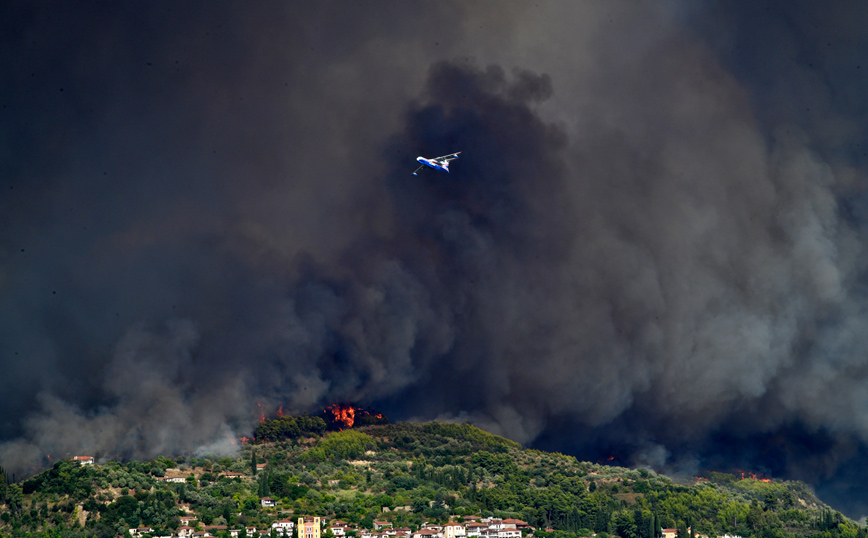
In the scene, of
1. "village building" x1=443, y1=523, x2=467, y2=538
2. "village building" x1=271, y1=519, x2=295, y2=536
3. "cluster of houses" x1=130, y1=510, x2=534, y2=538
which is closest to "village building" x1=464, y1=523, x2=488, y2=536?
"cluster of houses" x1=130, y1=510, x2=534, y2=538

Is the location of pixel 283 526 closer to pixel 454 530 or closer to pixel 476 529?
pixel 454 530

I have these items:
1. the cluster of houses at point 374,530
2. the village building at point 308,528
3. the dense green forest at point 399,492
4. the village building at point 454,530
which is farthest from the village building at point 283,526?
the village building at point 454,530

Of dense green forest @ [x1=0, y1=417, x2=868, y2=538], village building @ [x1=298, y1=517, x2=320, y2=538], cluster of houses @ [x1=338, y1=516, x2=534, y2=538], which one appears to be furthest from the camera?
cluster of houses @ [x1=338, y1=516, x2=534, y2=538]

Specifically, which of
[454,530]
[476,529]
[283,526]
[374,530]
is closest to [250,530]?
[283,526]

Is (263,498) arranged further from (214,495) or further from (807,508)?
(807,508)

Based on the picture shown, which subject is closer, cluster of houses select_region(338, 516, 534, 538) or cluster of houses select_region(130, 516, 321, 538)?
cluster of houses select_region(130, 516, 321, 538)

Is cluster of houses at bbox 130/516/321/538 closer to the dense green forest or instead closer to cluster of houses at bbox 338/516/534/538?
the dense green forest

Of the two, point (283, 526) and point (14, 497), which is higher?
point (14, 497)

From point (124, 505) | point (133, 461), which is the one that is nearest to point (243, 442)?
point (133, 461)
